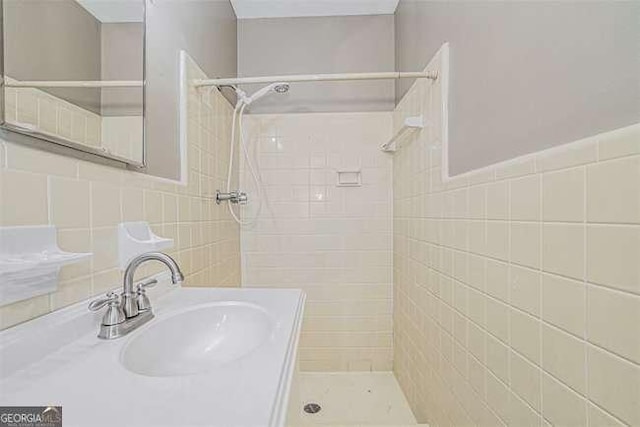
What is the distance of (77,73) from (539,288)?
4.10 ft

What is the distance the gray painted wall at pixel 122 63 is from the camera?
84 cm

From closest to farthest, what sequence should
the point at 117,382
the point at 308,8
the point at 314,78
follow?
1. the point at 117,382
2. the point at 314,78
3. the point at 308,8

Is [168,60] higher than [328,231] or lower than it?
higher

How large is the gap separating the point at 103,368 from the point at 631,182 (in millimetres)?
956

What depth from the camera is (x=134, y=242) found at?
870 mm

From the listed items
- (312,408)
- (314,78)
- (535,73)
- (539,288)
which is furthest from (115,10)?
(312,408)

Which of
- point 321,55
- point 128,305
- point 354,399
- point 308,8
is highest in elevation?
point 308,8

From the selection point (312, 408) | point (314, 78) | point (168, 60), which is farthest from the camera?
point (312, 408)

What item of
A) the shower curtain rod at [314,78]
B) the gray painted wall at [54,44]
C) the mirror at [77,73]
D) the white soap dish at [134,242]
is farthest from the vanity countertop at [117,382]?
the shower curtain rod at [314,78]

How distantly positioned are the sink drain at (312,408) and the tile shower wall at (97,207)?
939mm

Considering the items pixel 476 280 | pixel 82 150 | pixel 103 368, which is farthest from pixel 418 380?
pixel 82 150

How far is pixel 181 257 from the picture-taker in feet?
4.09

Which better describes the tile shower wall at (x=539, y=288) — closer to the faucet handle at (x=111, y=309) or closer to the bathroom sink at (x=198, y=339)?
the bathroom sink at (x=198, y=339)

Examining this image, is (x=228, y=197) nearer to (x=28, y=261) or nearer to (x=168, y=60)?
(x=168, y=60)
